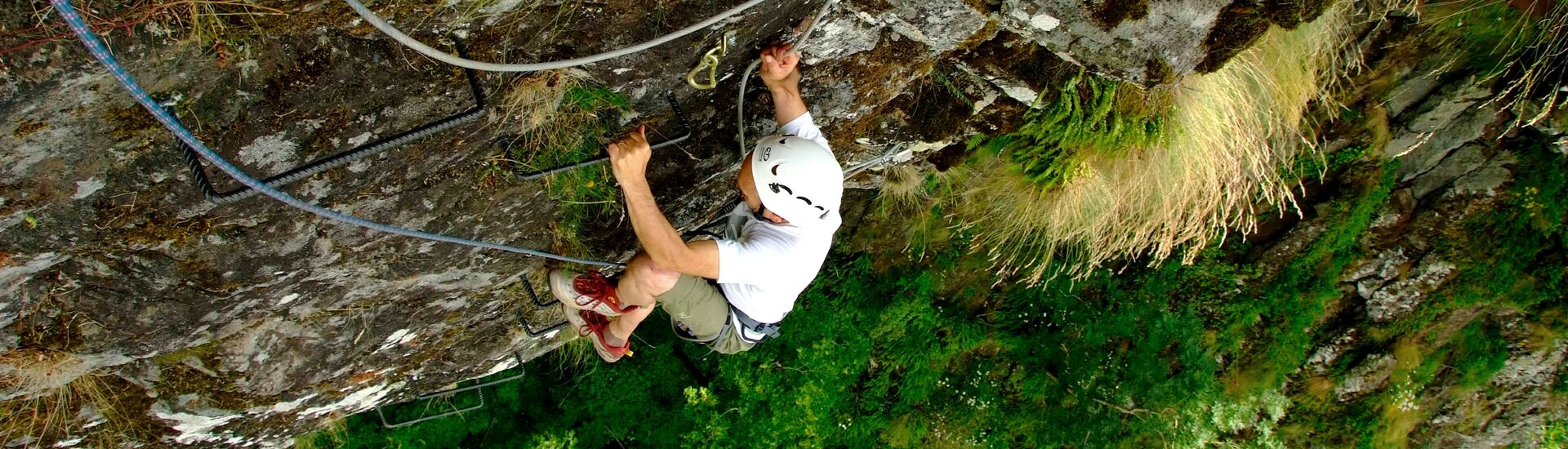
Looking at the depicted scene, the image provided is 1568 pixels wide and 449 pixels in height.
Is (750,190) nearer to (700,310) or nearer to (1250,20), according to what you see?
(700,310)

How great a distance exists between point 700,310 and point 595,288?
0.54 metres

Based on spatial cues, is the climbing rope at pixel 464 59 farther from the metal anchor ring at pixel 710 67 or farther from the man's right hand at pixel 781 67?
the man's right hand at pixel 781 67

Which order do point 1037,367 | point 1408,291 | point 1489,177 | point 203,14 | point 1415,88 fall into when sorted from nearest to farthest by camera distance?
point 203,14 < point 1415,88 < point 1489,177 < point 1408,291 < point 1037,367

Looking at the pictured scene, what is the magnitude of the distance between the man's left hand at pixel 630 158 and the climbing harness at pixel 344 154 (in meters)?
0.53

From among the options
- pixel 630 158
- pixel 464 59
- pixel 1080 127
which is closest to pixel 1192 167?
pixel 1080 127

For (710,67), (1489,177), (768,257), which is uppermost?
(710,67)

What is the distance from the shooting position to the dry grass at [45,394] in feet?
11.3

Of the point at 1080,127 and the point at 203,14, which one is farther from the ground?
the point at 203,14

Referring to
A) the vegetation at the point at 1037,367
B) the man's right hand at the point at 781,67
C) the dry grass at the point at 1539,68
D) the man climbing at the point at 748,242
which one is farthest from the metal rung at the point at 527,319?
the dry grass at the point at 1539,68

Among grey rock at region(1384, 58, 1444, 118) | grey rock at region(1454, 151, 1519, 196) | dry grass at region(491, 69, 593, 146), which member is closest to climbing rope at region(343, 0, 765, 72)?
dry grass at region(491, 69, 593, 146)

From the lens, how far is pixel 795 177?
3457mm

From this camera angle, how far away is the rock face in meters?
2.62

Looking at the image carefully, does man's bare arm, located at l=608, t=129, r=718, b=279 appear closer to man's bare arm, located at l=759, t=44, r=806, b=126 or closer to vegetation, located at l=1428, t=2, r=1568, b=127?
man's bare arm, located at l=759, t=44, r=806, b=126

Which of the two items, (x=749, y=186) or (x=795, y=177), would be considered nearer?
(x=795, y=177)
